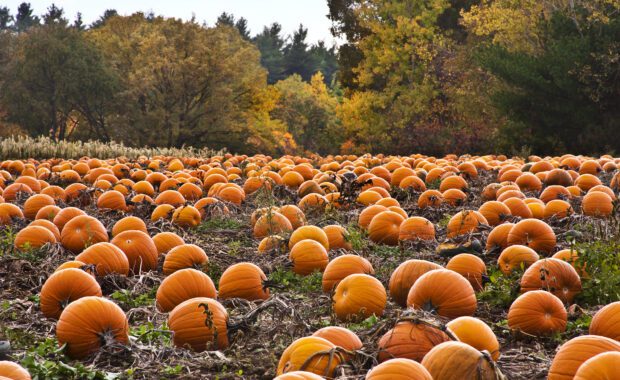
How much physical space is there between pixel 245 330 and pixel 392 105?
33679mm

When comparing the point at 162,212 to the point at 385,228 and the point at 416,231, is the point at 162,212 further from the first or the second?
the point at 416,231

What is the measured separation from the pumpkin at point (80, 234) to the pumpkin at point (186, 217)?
1.39 metres

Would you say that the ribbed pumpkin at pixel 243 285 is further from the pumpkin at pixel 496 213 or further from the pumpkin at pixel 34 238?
the pumpkin at pixel 496 213

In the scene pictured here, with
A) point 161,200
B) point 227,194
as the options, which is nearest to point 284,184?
point 227,194

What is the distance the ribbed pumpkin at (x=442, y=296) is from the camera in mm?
4168

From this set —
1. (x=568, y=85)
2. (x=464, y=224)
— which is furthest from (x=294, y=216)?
(x=568, y=85)

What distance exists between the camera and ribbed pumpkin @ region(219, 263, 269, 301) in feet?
16.1

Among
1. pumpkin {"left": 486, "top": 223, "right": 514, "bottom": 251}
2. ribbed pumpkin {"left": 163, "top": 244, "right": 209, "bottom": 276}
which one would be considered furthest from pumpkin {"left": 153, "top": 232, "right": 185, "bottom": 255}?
pumpkin {"left": 486, "top": 223, "right": 514, "bottom": 251}

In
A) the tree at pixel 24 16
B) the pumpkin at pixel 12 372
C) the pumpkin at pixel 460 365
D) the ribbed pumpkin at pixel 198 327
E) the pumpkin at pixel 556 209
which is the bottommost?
the ribbed pumpkin at pixel 198 327

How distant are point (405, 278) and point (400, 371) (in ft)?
6.45

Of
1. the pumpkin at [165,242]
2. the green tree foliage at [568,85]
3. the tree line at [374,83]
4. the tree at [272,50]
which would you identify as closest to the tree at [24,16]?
the tree at [272,50]

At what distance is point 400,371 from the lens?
2.70 m

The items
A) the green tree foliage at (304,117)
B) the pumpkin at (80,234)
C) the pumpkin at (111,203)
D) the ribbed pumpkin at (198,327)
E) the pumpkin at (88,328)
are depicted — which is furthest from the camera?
the green tree foliage at (304,117)

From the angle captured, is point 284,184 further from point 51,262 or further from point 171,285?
point 171,285
